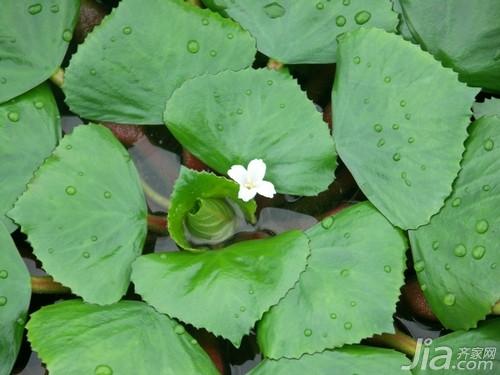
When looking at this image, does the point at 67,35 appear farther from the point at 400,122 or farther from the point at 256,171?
the point at 400,122

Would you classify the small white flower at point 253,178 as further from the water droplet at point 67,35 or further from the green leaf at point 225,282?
the water droplet at point 67,35

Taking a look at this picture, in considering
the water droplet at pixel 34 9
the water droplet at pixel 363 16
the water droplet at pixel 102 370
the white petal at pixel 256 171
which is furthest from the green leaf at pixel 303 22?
the water droplet at pixel 102 370

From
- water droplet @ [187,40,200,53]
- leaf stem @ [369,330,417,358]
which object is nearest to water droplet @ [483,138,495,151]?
leaf stem @ [369,330,417,358]

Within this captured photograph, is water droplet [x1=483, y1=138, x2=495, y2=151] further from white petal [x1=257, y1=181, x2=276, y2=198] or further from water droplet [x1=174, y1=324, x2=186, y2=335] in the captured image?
water droplet [x1=174, y1=324, x2=186, y2=335]

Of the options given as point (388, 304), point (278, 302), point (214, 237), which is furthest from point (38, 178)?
point (388, 304)

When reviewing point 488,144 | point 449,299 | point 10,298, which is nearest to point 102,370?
point 10,298

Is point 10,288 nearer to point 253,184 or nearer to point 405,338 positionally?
point 253,184
